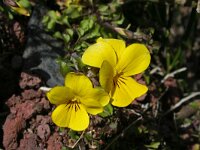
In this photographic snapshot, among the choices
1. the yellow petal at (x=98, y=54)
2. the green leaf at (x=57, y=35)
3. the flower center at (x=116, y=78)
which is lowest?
the green leaf at (x=57, y=35)

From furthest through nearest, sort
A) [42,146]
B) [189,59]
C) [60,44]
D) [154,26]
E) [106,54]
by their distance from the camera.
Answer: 1. [189,59]
2. [154,26]
3. [60,44]
4. [42,146]
5. [106,54]

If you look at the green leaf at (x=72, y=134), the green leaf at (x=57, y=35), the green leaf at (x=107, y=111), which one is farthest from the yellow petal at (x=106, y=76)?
the green leaf at (x=57, y=35)

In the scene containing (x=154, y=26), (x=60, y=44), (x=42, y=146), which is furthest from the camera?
(x=154, y=26)

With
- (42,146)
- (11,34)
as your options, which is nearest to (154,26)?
(11,34)

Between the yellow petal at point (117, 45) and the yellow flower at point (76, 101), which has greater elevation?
the yellow petal at point (117, 45)

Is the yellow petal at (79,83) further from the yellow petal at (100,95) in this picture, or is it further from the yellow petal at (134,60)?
the yellow petal at (134,60)

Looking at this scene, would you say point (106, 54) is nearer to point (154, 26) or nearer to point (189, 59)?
point (154, 26)
